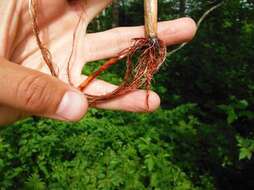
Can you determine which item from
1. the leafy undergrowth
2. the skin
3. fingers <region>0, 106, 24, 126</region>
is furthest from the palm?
the leafy undergrowth

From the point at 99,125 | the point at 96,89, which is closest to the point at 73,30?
the point at 96,89

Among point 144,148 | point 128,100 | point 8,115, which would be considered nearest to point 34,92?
point 8,115

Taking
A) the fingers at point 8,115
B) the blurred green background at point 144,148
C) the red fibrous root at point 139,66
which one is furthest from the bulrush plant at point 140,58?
the blurred green background at point 144,148

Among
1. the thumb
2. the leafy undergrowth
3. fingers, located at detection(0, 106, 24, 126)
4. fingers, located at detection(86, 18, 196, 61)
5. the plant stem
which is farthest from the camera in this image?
the leafy undergrowth

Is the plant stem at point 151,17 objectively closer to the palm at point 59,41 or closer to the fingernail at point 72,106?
the palm at point 59,41

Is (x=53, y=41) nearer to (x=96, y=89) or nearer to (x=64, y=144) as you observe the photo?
(x=96, y=89)

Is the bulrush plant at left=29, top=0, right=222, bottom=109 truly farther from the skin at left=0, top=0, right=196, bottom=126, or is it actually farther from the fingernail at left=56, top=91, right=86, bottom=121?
the fingernail at left=56, top=91, right=86, bottom=121
